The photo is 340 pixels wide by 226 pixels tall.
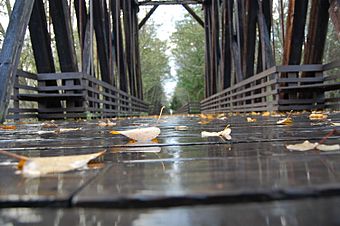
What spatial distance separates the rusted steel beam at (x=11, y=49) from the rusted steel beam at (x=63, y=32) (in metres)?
1.70

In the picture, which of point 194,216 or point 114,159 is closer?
point 194,216

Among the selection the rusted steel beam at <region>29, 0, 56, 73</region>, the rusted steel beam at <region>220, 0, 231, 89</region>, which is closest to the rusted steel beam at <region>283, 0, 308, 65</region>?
the rusted steel beam at <region>29, 0, 56, 73</region>

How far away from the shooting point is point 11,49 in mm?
2672

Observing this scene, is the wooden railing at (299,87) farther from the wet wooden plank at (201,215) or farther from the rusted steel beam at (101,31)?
the wet wooden plank at (201,215)

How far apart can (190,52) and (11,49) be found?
20024mm

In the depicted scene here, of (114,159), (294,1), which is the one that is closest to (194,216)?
(114,159)

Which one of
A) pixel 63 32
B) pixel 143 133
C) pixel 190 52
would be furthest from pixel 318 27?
pixel 190 52

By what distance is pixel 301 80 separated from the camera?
4.75 metres

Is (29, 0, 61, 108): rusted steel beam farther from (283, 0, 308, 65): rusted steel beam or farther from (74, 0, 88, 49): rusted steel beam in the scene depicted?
(283, 0, 308, 65): rusted steel beam

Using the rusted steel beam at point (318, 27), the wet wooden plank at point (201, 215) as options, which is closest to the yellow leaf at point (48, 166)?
the wet wooden plank at point (201, 215)

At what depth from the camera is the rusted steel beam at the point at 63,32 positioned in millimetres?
4465

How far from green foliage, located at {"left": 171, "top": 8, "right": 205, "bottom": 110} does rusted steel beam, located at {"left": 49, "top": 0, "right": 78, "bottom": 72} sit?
16.7 meters

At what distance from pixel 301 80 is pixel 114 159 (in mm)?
4284

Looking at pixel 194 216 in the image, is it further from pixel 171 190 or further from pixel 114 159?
pixel 114 159
